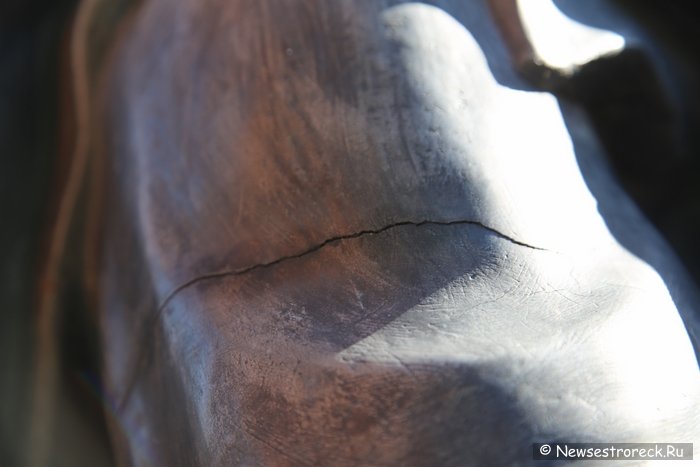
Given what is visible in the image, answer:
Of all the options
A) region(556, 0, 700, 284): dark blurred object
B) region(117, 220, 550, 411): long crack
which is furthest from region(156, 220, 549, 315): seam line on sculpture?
region(556, 0, 700, 284): dark blurred object

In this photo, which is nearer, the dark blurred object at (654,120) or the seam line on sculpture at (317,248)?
the seam line on sculpture at (317,248)

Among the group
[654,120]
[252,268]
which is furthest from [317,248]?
[654,120]

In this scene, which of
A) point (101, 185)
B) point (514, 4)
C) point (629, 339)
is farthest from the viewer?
point (101, 185)

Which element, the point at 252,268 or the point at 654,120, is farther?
the point at 654,120

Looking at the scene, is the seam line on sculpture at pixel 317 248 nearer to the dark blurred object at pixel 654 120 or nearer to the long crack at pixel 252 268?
the long crack at pixel 252 268

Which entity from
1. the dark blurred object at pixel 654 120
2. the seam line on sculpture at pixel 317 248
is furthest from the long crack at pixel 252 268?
the dark blurred object at pixel 654 120

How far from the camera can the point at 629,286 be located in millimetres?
546

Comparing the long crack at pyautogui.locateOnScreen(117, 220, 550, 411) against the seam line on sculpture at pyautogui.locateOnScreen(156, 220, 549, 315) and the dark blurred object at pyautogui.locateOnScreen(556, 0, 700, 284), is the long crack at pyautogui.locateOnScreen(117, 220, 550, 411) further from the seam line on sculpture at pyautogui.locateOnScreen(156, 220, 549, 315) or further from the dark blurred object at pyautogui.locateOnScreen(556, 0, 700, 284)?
the dark blurred object at pyautogui.locateOnScreen(556, 0, 700, 284)

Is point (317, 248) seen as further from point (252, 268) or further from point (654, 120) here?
point (654, 120)

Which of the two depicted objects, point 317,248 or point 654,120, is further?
point 654,120

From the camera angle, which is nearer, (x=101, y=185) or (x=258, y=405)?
(x=258, y=405)

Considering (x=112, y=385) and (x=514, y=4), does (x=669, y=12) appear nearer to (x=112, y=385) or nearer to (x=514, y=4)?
(x=514, y=4)

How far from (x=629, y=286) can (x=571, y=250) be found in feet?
0.14

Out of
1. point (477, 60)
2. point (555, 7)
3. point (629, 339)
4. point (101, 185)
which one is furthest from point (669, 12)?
point (101, 185)
